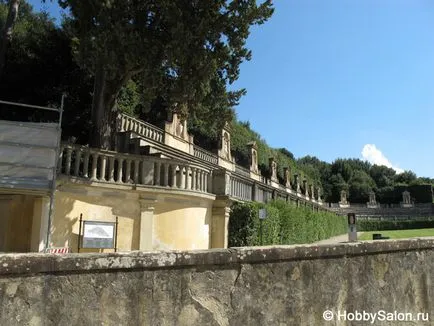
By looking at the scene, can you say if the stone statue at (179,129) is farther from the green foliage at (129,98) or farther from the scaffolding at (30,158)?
the scaffolding at (30,158)

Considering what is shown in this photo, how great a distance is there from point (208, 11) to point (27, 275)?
1119 centimetres

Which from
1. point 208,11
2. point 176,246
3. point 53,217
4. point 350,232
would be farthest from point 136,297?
point 208,11

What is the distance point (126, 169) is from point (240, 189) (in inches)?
220

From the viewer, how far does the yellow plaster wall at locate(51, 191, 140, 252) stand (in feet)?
35.8

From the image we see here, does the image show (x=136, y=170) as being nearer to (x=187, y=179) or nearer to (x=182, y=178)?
(x=182, y=178)

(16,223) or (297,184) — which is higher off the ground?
(297,184)

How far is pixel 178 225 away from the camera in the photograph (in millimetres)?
12734

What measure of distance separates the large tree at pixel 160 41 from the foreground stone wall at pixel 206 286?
8.49m

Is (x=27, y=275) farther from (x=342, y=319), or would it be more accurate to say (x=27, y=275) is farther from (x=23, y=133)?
(x=23, y=133)

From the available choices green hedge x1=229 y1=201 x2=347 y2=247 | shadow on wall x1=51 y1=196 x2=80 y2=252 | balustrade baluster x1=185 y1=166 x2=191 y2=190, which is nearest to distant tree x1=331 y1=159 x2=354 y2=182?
green hedge x1=229 y1=201 x2=347 y2=247

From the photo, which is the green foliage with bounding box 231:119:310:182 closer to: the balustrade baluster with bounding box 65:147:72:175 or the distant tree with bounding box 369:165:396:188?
the balustrade baluster with bounding box 65:147:72:175

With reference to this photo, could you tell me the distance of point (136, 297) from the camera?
3.18 metres

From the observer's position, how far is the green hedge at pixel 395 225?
2522 inches

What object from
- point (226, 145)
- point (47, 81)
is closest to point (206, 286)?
point (47, 81)
